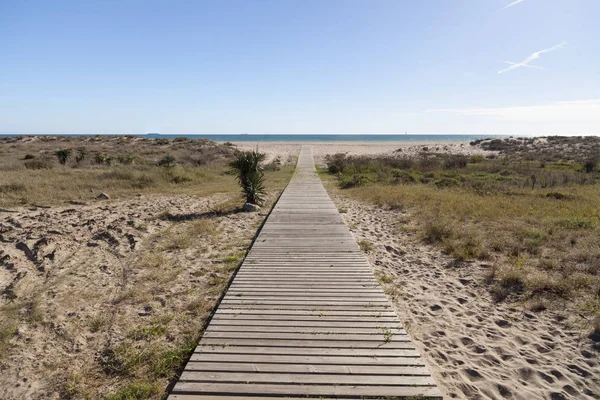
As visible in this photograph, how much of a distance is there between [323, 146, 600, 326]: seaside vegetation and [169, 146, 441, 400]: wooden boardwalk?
246 centimetres

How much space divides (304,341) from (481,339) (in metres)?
2.18

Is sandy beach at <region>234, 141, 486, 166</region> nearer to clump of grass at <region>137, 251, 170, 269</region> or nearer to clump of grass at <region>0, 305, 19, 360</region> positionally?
clump of grass at <region>137, 251, 170, 269</region>

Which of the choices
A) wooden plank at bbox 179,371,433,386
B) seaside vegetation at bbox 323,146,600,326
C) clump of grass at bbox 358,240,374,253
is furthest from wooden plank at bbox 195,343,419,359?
clump of grass at bbox 358,240,374,253

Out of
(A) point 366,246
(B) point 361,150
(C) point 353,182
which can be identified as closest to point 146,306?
(A) point 366,246

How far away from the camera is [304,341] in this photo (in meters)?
3.69

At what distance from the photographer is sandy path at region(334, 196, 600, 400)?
3.36 m

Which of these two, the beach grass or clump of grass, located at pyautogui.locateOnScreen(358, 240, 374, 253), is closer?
the beach grass

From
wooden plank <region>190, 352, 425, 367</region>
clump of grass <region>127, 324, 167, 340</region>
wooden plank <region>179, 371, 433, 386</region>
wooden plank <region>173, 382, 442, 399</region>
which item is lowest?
clump of grass <region>127, 324, 167, 340</region>

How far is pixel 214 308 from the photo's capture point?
189 inches

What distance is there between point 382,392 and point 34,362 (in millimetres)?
3617

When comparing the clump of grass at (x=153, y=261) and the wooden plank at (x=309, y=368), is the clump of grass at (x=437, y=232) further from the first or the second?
the clump of grass at (x=153, y=261)

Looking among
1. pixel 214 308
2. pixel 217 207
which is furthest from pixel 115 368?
pixel 217 207

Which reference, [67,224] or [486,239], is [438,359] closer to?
[486,239]

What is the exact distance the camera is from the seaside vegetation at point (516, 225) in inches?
215
